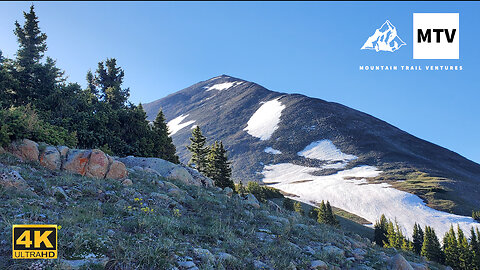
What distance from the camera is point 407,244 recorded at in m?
36.5

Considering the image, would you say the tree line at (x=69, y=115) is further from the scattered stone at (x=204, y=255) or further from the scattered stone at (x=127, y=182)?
the scattered stone at (x=204, y=255)

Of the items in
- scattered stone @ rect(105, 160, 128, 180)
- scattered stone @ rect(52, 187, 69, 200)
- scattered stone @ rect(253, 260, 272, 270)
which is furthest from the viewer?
scattered stone @ rect(105, 160, 128, 180)

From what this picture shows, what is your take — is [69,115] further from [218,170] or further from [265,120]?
[265,120]

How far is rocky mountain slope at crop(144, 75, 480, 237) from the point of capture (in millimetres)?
59250

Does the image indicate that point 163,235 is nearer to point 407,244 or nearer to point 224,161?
point 224,161

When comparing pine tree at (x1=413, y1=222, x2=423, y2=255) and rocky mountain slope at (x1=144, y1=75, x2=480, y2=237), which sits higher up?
rocky mountain slope at (x1=144, y1=75, x2=480, y2=237)

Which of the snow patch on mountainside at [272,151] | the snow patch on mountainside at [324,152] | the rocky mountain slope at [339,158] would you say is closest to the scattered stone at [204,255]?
the rocky mountain slope at [339,158]

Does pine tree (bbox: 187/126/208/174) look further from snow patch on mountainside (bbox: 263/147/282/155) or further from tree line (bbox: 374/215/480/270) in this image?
snow patch on mountainside (bbox: 263/147/282/155)

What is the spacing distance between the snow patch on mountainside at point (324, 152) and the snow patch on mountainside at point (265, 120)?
21703mm

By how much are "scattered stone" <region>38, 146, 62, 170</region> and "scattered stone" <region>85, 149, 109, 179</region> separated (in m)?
1.02

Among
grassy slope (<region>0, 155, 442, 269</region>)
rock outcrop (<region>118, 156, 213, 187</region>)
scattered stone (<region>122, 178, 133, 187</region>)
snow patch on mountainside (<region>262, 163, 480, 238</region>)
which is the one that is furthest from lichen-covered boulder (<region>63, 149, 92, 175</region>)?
snow patch on mountainside (<region>262, 163, 480, 238</region>)

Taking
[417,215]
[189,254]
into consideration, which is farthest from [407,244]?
[189,254]

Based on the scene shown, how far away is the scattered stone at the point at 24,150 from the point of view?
370 inches

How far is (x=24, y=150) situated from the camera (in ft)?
31.4
